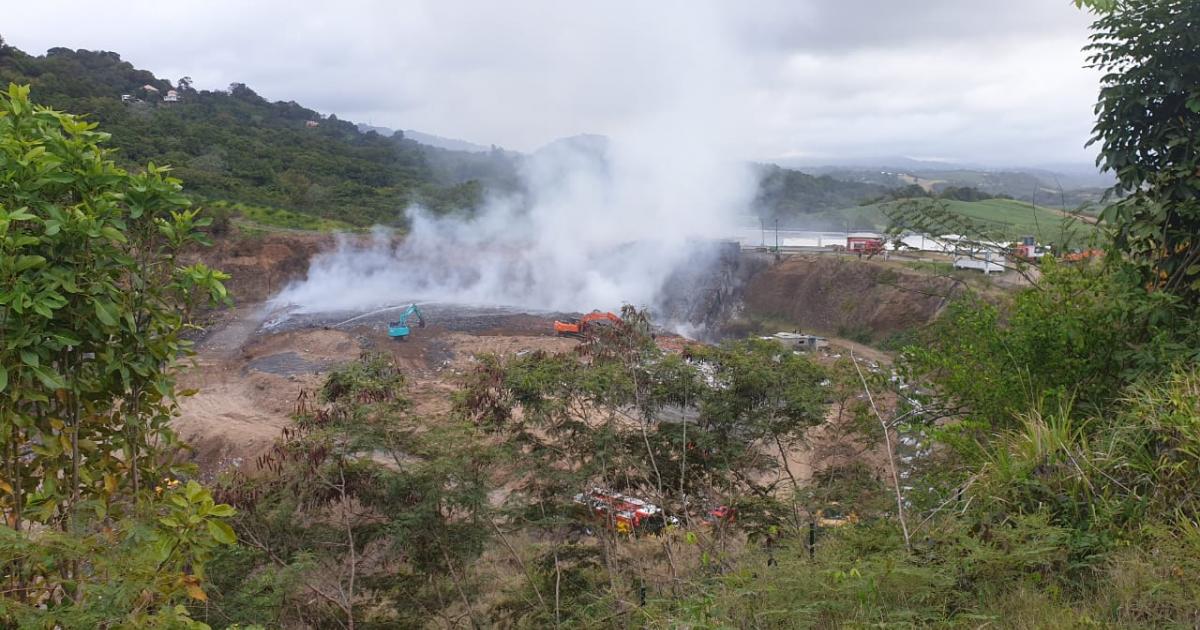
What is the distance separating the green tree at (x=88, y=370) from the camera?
102 inches

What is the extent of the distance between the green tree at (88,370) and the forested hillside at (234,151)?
37.1 meters

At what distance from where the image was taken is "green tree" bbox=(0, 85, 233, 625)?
2.59 metres

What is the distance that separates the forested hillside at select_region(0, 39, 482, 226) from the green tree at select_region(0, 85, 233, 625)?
37.1 metres

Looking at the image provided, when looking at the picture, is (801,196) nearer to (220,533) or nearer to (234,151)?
(234,151)

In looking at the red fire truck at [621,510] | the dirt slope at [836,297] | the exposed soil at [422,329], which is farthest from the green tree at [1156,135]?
the dirt slope at [836,297]

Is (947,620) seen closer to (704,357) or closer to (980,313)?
(980,313)

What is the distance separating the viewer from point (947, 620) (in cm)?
309

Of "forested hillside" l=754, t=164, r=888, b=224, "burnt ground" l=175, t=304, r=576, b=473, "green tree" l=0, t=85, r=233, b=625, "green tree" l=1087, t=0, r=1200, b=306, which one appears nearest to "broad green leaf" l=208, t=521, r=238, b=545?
"green tree" l=0, t=85, r=233, b=625

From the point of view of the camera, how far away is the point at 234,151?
55719 mm

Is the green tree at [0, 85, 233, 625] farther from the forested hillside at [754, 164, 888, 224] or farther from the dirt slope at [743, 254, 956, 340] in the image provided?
the forested hillside at [754, 164, 888, 224]

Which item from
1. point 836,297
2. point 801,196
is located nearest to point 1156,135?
point 836,297

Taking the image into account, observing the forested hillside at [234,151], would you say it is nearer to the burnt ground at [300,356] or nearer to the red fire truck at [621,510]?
the burnt ground at [300,356]

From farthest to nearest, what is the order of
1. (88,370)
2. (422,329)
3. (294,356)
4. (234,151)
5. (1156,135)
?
(234,151) → (422,329) → (294,356) → (1156,135) → (88,370)

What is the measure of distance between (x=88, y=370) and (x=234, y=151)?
59.2m
